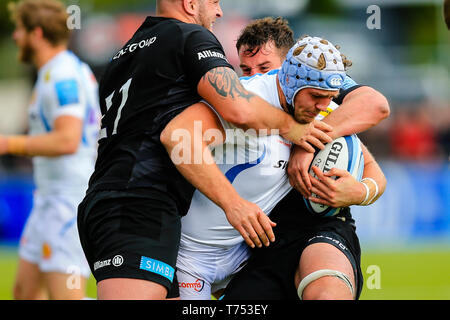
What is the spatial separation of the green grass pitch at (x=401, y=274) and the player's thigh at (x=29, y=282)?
2.60 metres

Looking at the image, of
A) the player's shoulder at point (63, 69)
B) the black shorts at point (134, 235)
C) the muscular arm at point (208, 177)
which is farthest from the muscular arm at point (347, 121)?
the player's shoulder at point (63, 69)

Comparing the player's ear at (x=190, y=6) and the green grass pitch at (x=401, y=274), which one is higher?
the player's ear at (x=190, y=6)

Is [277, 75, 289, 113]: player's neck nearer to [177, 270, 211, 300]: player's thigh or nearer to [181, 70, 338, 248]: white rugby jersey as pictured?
[181, 70, 338, 248]: white rugby jersey

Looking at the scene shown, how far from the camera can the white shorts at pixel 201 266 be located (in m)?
4.42

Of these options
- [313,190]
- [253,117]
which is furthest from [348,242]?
[253,117]

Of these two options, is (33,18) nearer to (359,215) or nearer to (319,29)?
(359,215)

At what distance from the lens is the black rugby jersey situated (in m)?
4.03

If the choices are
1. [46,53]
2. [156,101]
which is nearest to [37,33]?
[46,53]

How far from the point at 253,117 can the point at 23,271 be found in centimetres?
388

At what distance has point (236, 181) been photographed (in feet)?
14.1

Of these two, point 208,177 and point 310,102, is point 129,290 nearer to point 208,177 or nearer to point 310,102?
point 208,177

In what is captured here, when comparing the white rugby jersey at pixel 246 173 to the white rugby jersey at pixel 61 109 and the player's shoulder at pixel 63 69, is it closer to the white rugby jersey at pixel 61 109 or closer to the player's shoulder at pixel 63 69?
the white rugby jersey at pixel 61 109

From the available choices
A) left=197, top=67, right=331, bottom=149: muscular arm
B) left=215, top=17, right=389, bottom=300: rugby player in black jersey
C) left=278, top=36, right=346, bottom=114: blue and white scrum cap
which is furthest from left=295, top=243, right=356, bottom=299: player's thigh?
left=278, top=36, right=346, bottom=114: blue and white scrum cap

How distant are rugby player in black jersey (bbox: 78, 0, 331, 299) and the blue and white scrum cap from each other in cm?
21
